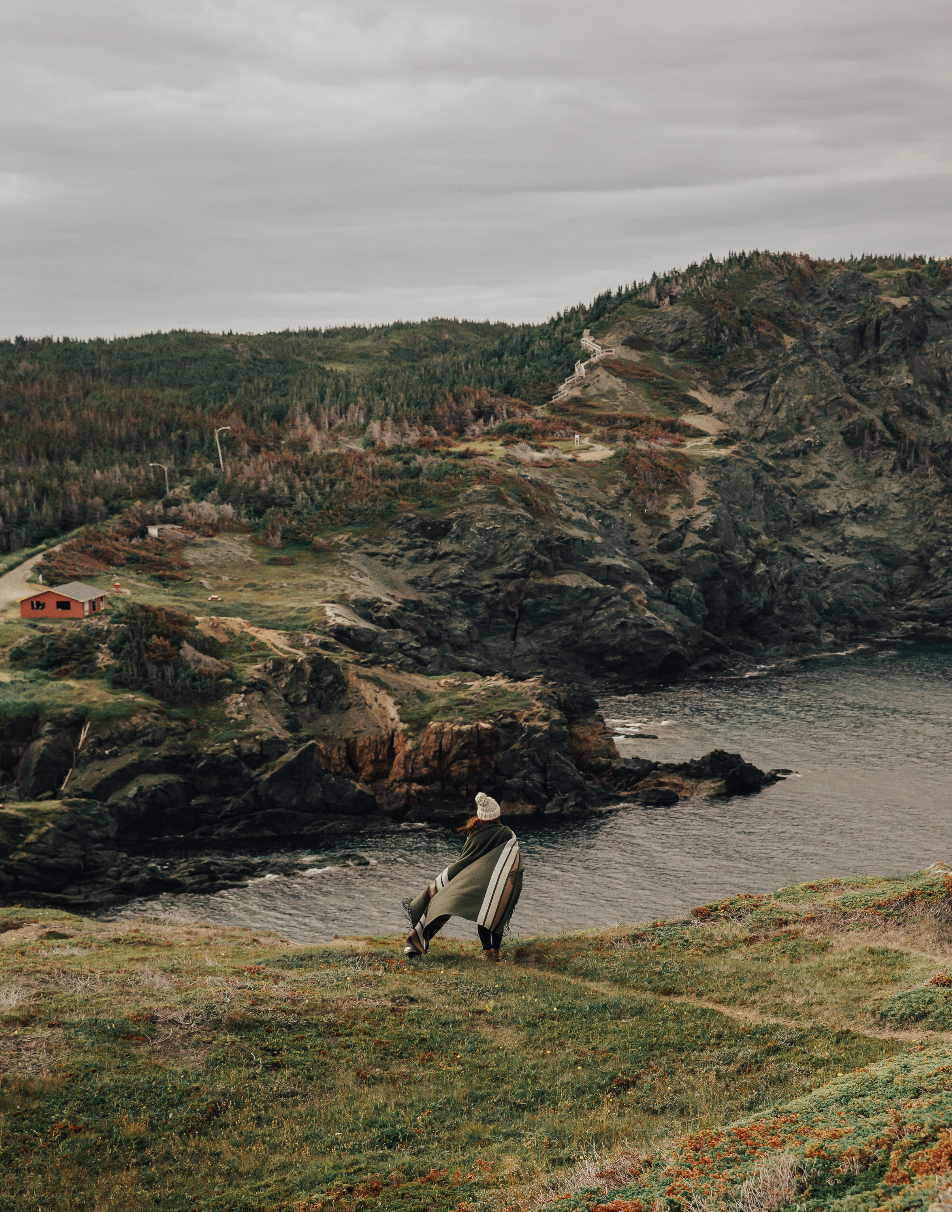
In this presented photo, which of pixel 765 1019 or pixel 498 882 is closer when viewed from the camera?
pixel 765 1019

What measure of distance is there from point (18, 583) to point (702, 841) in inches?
2978

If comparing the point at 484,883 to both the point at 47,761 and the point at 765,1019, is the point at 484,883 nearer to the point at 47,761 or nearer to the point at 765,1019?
the point at 765,1019

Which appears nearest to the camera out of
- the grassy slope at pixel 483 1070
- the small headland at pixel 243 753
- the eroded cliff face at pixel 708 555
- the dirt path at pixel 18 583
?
the grassy slope at pixel 483 1070

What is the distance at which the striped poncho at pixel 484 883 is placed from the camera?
2467 centimetres

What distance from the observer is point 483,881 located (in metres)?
24.7

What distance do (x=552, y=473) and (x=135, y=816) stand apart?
93236 mm

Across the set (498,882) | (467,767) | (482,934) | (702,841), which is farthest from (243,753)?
(498,882)

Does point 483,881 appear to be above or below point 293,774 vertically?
above

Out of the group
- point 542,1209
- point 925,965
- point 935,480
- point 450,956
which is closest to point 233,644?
point 450,956

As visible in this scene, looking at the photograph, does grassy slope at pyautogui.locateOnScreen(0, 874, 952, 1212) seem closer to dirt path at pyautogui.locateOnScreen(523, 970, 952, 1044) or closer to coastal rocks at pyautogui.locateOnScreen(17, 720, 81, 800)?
dirt path at pyautogui.locateOnScreen(523, 970, 952, 1044)

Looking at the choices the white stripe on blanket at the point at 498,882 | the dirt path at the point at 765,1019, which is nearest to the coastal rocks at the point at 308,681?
the dirt path at the point at 765,1019

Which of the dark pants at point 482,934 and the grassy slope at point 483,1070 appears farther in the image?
the dark pants at point 482,934

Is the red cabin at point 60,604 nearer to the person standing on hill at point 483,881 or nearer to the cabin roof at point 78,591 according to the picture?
the cabin roof at point 78,591

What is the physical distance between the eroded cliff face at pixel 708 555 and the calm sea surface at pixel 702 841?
23.7 m
